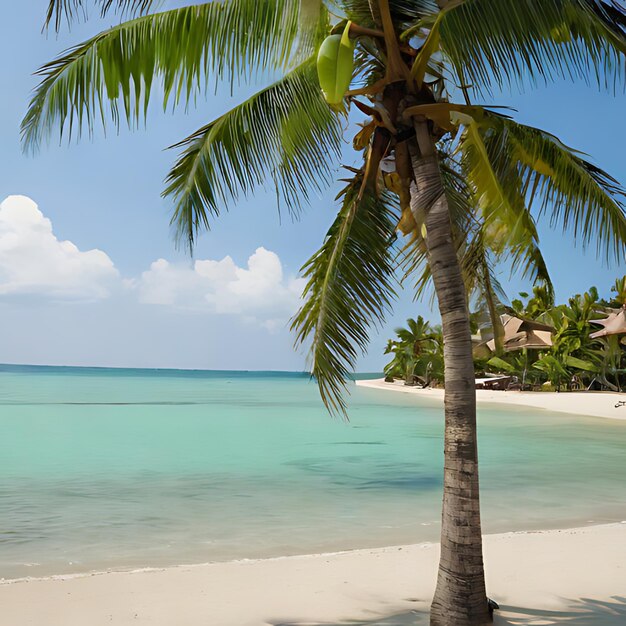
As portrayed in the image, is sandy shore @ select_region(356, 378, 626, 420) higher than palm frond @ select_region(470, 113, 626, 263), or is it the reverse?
palm frond @ select_region(470, 113, 626, 263)

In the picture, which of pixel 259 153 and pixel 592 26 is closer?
pixel 592 26

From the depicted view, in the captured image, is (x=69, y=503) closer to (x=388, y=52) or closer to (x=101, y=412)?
(x=388, y=52)

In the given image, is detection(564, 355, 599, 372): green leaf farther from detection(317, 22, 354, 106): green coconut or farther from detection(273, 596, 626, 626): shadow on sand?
detection(317, 22, 354, 106): green coconut

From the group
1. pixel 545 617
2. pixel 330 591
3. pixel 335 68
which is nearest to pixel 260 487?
pixel 330 591

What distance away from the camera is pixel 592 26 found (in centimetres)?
418

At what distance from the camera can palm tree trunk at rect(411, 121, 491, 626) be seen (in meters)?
4.31

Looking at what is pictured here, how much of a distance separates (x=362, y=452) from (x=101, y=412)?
19007mm

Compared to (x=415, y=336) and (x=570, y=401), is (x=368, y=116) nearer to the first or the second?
(x=570, y=401)

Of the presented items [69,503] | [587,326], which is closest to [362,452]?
[69,503]

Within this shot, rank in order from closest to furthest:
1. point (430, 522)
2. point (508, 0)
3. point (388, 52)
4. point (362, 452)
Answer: point (508, 0) → point (388, 52) → point (430, 522) → point (362, 452)

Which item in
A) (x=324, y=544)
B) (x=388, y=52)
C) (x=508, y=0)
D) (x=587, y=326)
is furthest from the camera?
(x=587, y=326)

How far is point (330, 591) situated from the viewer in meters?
5.76

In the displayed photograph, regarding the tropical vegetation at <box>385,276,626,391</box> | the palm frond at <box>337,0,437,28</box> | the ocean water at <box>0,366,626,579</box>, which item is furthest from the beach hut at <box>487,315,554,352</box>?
the palm frond at <box>337,0,437,28</box>

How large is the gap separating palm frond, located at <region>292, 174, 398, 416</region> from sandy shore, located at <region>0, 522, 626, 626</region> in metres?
1.63
